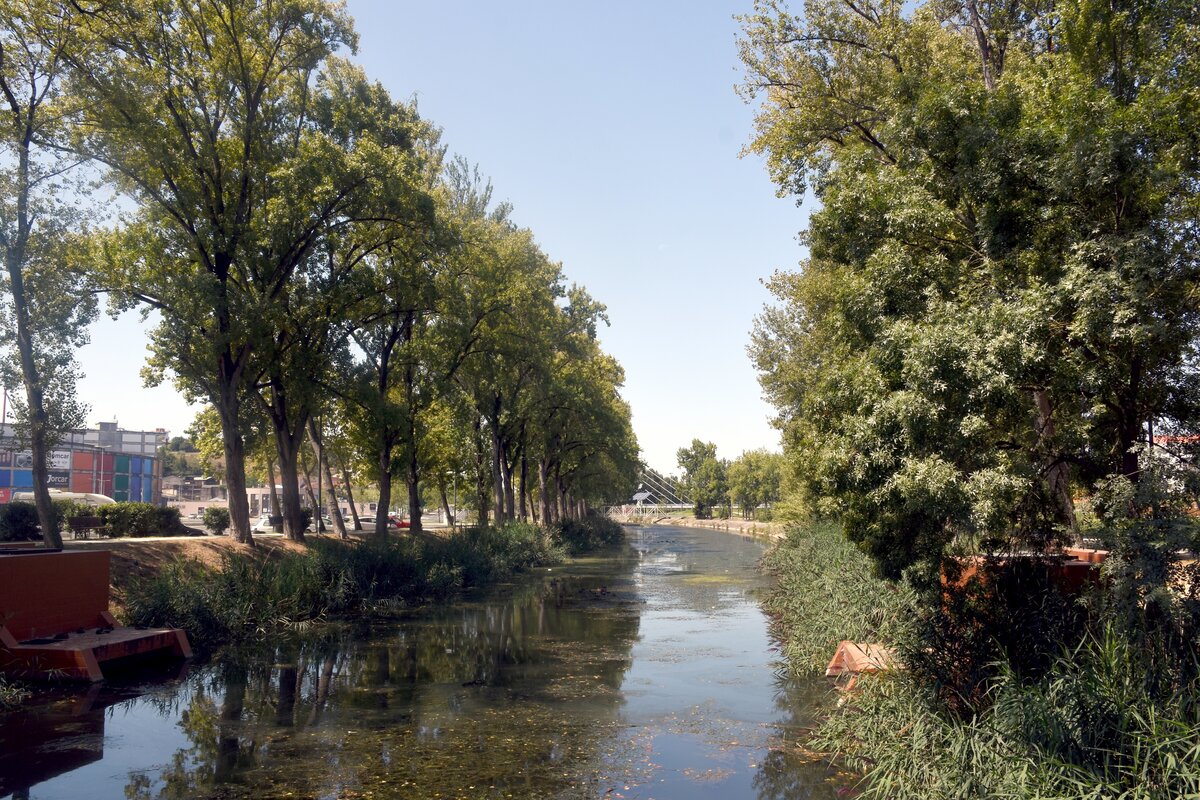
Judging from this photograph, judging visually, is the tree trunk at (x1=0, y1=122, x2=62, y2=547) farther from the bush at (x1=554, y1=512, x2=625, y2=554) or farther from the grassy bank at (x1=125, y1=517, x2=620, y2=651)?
the bush at (x1=554, y1=512, x2=625, y2=554)

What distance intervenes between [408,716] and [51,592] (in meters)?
7.49

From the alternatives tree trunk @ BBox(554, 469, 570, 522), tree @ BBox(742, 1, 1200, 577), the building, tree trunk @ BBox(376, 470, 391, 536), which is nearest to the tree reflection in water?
tree @ BBox(742, 1, 1200, 577)

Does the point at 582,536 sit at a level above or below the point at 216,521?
below

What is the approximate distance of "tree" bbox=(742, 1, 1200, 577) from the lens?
8.48 meters

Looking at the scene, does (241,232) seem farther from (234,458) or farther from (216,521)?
(216,521)

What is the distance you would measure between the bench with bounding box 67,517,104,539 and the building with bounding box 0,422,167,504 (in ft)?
95.5

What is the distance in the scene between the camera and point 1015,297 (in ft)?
31.6

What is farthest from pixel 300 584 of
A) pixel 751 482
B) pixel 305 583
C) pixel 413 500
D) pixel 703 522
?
pixel 703 522

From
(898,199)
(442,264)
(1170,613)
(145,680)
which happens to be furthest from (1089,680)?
(442,264)

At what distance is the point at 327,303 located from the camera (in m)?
26.9

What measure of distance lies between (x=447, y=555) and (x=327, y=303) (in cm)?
1041

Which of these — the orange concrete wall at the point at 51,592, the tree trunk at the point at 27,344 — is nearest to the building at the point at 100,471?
the tree trunk at the point at 27,344

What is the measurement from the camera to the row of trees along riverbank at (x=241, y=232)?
63.4ft

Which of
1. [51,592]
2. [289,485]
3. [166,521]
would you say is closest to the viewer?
[51,592]
